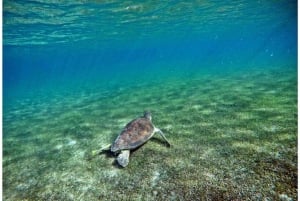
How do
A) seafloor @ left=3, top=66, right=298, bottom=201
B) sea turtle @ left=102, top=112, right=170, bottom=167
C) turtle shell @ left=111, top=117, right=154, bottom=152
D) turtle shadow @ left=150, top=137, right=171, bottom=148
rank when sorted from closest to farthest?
1. seafloor @ left=3, top=66, right=298, bottom=201
2. sea turtle @ left=102, top=112, right=170, bottom=167
3. turtle shell @ left=111, top=117, right=154, bottom=152
4. turtle shadow @ left=150, top=137, right=171, bottom=148

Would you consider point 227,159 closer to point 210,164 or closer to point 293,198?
point 210,164

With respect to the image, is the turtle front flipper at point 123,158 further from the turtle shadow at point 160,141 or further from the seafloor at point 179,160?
the turtle shadow at point 160,141

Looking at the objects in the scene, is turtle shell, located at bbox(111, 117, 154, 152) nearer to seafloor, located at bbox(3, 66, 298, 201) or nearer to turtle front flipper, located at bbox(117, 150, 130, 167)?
turtle front flipper, located at bbox(117, 150, 130, 167)

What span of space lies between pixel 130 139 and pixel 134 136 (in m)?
0.16

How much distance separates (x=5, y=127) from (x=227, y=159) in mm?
11379

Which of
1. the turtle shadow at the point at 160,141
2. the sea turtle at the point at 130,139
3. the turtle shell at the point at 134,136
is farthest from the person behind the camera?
the turtle shadow at the point at 160,141

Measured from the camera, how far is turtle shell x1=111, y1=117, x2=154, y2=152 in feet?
20.4

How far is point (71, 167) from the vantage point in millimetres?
6324

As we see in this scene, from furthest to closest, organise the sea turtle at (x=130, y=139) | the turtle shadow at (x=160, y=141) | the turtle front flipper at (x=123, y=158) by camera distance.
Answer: the turtle shadow at (x=160, y=141) < the sea turtle at (x=130, y=139) < the turtle front flipper at (x=123, y=158)

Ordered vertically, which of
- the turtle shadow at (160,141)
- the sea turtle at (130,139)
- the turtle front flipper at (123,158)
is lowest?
the turtle shadow at (160,141)

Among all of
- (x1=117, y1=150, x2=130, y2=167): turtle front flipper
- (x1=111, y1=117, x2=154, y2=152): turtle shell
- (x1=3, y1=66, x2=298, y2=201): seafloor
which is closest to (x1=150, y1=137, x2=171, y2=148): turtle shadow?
(x1=3, y1=66, x2=298, y2=201): seafloor

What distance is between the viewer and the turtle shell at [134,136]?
623 centimetres

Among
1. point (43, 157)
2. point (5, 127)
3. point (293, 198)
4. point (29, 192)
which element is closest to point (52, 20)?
point (5, 127)

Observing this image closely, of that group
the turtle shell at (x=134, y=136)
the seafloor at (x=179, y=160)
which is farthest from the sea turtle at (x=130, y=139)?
the seafloor at (x=179, y=160)
